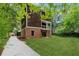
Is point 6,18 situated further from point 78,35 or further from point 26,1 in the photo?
point 78,35

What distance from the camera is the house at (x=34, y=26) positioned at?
355 cm

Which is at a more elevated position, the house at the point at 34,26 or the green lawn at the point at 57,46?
the house at the point at 34,26

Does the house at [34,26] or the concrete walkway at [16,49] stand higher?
the house at [34,26]

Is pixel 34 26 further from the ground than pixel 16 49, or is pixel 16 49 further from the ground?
pixel 34 26

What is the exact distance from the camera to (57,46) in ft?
11.6

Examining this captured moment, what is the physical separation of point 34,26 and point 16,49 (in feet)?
1.10

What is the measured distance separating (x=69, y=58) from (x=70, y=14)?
0.50m

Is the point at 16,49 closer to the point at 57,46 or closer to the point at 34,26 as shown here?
the point at 34,26

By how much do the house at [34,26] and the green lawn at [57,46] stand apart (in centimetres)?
9

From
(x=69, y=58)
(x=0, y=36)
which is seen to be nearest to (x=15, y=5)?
(x=0, y=36)

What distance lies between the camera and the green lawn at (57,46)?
349 cm

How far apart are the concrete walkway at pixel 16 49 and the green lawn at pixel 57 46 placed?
A: 62 millimetres

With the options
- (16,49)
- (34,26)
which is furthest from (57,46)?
(16,49)

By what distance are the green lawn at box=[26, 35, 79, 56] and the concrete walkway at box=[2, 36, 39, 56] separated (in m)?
0.06
